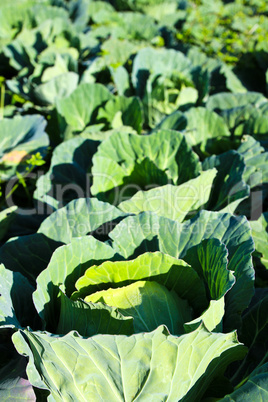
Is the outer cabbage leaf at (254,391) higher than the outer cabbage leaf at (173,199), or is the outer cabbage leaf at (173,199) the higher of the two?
the outer cabbage leaf at (173,199)

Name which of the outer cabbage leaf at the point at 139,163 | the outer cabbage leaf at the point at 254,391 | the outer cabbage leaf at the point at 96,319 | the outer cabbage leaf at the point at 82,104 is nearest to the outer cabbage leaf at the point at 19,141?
the outer cabbage leaf at the point at 82,104

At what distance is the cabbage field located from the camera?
1.37 m

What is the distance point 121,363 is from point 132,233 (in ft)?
2.12

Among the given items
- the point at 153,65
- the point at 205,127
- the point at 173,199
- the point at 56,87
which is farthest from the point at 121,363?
the point at 153,65

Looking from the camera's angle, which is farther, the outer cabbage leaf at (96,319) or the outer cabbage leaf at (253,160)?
the outer cabbage leaf at (253,160)

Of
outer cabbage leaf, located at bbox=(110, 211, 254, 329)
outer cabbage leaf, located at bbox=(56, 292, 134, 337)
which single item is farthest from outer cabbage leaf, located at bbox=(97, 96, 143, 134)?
→ outer cabbage leaf, located at bbox=(56, 292, 134, 337)

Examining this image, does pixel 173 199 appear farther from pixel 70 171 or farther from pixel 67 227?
pixel 70 171

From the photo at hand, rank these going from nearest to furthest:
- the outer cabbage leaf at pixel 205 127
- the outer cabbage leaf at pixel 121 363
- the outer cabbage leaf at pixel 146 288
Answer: the outer cabbage leaf at pixel 121 363
the outer cabbage leaf at pixel 146 288
the outer cabbage leaf at pixel 205 127

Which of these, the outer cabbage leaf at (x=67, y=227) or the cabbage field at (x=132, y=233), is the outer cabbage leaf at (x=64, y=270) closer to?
the cabbage field at (x=132, y=233)

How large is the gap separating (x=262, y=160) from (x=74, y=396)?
1.77 m

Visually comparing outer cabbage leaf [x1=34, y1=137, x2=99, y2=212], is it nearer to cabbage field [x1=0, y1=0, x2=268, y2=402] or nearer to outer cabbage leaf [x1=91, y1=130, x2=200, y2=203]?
cabbage field [x1=0, y1=0, x2=268, y2=402]

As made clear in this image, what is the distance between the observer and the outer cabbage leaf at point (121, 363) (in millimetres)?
1290

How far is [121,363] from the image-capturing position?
51.4 inches

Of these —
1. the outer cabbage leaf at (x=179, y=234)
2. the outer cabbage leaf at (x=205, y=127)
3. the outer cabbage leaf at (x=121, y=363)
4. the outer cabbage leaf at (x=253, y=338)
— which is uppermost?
the outer cabbage leaf at (x=205, y=127)
